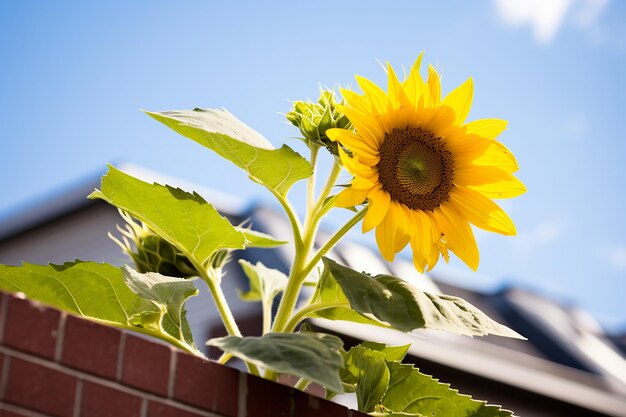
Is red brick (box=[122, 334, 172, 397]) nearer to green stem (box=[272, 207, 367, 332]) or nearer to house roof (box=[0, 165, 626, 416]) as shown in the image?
green stem (box=[272, 207, 367, 332])

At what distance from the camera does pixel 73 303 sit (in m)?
1.21

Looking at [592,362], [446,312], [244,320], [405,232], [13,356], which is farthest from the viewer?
[592,362]

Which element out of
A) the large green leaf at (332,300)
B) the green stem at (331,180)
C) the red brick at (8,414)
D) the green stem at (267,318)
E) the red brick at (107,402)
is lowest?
the red brick at (8,414)

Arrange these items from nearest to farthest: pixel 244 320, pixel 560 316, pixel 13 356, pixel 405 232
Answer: pixel 13 356, pixel 405 232, pixel 244 320, pixel 560 316

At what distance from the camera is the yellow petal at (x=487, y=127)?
1254mm

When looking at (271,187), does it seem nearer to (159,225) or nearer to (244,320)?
(159,225)

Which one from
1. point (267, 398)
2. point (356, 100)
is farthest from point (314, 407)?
point (356, 100)

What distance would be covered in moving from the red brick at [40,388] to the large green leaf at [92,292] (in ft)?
0.69

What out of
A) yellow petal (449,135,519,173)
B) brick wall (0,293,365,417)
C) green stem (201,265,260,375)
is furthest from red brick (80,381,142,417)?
yellow petal (449,135,519,173)

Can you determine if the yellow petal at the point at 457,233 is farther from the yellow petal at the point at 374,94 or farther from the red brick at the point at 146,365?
the red brick at the point at 146,365

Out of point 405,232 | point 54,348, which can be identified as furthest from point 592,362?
point 54,348

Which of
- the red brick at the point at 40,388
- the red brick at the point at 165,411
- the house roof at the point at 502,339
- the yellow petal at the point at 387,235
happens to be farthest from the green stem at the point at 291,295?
the house roof at the point at 502,339

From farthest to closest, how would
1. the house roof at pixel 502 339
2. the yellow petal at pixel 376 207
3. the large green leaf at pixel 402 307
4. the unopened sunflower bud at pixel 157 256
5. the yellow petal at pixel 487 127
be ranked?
1. the house roof at pixel 502 339
2. the unopened sunflower bud at pixel 157 256
3. the yellow petal at pixel 487 127
4. the yellow petal at pixel 376 207
5. the large green leaf at pixel 402 307

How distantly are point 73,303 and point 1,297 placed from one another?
259 millimetres
